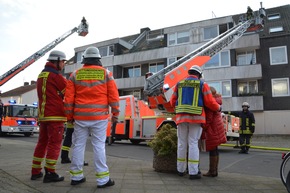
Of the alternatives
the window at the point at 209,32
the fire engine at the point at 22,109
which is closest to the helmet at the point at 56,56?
the fire engine at the point at 22,109

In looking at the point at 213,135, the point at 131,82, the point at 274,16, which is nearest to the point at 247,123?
the point at 213,135

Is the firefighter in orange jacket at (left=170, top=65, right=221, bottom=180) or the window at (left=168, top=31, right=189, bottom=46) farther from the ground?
the window at (left=168, top=31, right=189, bottom=46)

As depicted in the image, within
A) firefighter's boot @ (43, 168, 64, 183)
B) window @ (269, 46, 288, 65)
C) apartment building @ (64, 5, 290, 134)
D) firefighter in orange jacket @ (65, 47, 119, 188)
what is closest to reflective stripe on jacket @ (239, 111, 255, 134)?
firefighter in orange jacket @ (65, 47, 119, 188)

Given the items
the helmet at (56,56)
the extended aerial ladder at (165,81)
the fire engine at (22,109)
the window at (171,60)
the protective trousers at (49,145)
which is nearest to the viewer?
the protective trousers at (49,145)

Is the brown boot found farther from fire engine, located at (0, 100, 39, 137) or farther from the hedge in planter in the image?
fire engine, located at (0, 100, 39, 137)

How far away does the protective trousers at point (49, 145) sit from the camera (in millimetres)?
4309

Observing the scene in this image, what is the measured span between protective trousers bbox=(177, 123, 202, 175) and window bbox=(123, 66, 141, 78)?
28.7 metres

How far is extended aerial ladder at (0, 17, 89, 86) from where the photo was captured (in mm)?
19266

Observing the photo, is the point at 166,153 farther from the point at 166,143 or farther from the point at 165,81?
the point at 165,81

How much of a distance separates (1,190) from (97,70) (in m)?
2.07

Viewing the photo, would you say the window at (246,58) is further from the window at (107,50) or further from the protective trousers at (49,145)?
the protective trousers at (49,145)

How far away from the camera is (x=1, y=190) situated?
3654mm

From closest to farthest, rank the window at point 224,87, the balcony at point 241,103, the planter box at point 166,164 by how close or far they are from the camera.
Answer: the planter box at point 166,164 → the balcony at point 241,103 → the window at point 224,87

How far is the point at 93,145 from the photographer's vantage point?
414 cm
